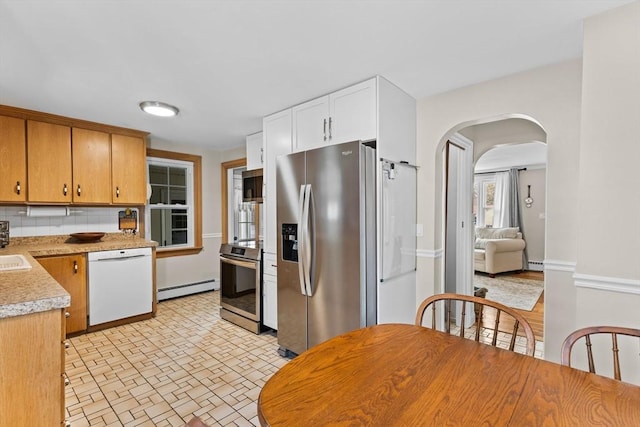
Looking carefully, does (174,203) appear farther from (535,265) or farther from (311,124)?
(535,265)

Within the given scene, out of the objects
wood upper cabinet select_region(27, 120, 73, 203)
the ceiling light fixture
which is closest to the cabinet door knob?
the ceiling light fixture

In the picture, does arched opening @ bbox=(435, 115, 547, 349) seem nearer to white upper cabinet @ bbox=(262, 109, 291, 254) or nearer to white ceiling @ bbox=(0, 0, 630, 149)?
white ceiling @ bbox=(0, 0, 630, 149)

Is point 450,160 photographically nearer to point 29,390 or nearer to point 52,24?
point 52,24

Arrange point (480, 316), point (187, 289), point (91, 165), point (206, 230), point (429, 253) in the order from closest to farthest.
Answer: point (480, 316) < point (429, 253) < point (91, 165) < point (187, 289) < point (206, 230)

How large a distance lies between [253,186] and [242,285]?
3.77 ft

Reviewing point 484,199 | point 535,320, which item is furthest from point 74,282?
point 484,199

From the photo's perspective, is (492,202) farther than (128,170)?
Yes

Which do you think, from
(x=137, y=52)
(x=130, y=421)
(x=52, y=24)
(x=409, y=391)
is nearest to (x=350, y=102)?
(x=137, y=52)

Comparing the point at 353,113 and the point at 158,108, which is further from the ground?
the point at 158,108

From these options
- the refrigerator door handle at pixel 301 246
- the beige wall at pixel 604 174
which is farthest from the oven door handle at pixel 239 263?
the beige wall at pixel 604 174

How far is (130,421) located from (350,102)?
8.75 feet

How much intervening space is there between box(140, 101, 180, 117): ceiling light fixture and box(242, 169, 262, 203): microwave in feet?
3.46

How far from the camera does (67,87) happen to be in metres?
2.52

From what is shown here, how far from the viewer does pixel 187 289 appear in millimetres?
4695
